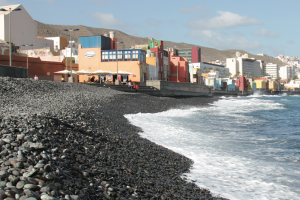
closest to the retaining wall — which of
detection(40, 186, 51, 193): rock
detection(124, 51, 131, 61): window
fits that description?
detection(40, 186, 51, 193): rock

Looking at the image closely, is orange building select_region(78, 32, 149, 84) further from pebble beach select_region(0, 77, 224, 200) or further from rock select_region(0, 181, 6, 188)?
rock select_region(0, 181, 6, 188)

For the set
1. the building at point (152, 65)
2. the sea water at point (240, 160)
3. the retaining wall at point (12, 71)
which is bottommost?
the sea water at point (240, 160)

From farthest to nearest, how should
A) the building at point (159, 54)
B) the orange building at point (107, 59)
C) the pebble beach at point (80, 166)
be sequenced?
the building at point (159, 54) < the orange building at point (107, 59) < the pebble beach at point (80, 166)

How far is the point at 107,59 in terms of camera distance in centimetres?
4859

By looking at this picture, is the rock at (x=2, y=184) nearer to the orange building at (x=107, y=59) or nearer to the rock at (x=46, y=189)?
the rock at (x=46, y=189)

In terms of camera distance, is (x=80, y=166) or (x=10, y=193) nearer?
(x=10, y=193)

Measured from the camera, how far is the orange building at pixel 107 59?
157 feet

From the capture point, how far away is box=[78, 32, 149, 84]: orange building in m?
47.9

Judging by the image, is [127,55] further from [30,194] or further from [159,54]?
[30,194]

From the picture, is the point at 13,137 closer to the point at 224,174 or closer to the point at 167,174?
the point at 167,174

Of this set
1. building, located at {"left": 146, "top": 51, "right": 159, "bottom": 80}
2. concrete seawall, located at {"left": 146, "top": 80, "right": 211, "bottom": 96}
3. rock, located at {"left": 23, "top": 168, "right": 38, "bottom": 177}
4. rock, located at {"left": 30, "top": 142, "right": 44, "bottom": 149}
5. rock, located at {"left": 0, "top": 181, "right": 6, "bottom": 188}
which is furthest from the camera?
building, located at {"left": 146, "top": 51, "right": 159, "bottom": 80}

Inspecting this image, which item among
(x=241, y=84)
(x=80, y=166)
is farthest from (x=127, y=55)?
(x=241, y=84)

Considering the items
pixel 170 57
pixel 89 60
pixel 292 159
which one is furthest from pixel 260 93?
pixel 292 159

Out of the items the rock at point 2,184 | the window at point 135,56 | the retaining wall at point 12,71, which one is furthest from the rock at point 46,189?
the window at point 135,56
